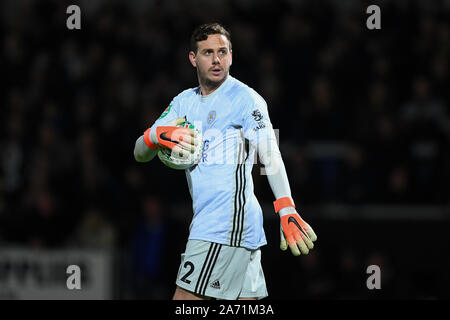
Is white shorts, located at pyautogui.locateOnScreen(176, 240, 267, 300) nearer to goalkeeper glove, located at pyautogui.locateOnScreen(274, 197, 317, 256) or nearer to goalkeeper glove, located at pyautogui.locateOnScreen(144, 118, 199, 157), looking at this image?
goalkeeper glove, located at pyautogui.locateOnScreen(274, 197, 317, 256)

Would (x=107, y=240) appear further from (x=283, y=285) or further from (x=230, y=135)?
(x=230, y=135)

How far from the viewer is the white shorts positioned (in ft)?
12.9

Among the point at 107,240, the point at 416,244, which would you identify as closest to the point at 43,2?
the point at 107,240

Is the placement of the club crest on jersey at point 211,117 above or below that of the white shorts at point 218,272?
above

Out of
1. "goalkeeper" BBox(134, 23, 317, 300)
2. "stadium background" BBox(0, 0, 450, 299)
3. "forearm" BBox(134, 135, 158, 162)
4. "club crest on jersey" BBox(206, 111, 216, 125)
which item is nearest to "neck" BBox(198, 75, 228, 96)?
"goalkeeper" BBox(134, 23, 317, 300)

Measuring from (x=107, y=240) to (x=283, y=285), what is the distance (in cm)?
202

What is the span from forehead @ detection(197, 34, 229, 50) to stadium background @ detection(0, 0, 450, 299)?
354 cm

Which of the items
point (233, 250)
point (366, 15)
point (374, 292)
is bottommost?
point (374, 292)

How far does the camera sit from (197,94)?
168 inches

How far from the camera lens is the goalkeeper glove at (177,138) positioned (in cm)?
392

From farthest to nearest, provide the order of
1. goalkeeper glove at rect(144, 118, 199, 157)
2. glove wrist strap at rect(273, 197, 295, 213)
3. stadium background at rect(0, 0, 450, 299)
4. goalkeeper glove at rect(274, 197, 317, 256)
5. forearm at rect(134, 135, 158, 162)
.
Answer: stadium background at rect(0, 0, 450, 299) → forearm at rect(134, 135, 158, 162) → goalkeeper glove at rect(144, 118, 199, 157) → glove wrist strap at rect(273, 197, 295, 213) → goalkeeper glove at rect(274, 197, 317, 256)

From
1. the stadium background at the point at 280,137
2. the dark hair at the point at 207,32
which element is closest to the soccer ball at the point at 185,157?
the dark hair at the point at 207,32

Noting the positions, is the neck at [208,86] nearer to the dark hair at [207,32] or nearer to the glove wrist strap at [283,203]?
the dark hair at [207,32]

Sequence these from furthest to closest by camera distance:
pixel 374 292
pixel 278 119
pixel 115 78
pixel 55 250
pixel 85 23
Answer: pixel 85 23, pixel 115 78, pixel 278 119, pixel 55 250, pixel 374 292
